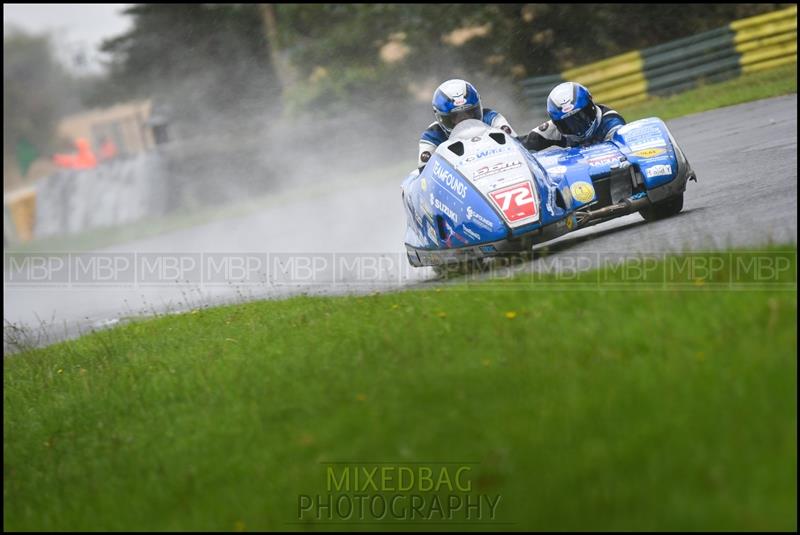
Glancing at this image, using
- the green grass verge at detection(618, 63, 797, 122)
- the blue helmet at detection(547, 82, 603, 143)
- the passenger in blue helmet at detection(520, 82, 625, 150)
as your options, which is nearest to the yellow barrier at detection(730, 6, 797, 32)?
the green grass verge at detection(618, 63, 797, 122)

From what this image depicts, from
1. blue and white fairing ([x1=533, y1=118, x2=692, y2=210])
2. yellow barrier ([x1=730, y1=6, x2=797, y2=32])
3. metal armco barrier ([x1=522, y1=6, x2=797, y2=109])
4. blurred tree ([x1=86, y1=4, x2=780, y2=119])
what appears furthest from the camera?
blurred tree ([x1=86, y1=4, x2=780, y2=119])

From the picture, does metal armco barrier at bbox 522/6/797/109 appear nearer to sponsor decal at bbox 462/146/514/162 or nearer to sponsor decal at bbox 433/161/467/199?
sponsor decal at bbox 462/146/514/162

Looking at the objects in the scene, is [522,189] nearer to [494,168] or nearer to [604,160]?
[494,168]

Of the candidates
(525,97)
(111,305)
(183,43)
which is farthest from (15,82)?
(111,305)

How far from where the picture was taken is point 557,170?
9922 millimetres

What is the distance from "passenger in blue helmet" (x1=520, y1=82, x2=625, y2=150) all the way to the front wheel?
29.9 inches

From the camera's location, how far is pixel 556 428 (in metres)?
5.11

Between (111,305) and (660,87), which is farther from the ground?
(660,87)

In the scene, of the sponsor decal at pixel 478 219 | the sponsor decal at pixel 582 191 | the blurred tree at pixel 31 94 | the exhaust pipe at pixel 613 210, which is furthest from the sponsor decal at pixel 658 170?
the blurred tree at pixel 31 94

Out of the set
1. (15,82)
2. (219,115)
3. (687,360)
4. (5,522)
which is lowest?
(5,522)

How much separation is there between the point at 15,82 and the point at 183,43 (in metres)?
6.46

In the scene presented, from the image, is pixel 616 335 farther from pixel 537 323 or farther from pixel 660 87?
pixel 660 87

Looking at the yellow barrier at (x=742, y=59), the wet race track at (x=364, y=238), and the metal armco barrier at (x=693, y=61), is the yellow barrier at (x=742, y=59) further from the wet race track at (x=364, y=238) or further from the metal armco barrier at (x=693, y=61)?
the wet race track at (x=364, y=238)

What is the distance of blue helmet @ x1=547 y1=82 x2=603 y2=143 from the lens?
1078cm
